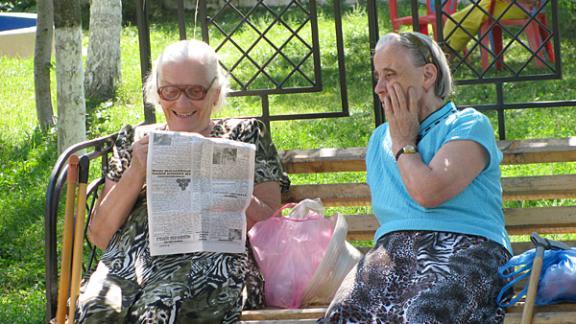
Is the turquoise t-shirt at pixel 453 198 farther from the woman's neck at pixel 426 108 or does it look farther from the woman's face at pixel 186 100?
the woman's face at pixel 186 100

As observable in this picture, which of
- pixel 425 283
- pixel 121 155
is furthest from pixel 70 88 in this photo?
pixel 425 283

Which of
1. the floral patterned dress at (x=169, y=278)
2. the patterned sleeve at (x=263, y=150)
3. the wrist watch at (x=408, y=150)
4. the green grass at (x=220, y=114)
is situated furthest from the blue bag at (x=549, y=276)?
the green grass at (x=220, y=114)

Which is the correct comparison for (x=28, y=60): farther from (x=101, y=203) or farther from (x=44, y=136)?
(x=101, y=203)

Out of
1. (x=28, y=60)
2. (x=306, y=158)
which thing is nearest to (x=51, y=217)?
(x=306, y=158)

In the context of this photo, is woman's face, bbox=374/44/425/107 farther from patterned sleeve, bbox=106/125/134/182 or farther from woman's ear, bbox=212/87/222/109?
patterned sleeve, bbox=106/125/134/182

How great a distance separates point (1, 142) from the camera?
27.7 feet

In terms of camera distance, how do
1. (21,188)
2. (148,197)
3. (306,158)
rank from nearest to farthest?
1. (148,197)
2. (306,158)
3. (21,188)

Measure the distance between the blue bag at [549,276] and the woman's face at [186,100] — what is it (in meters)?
1.28

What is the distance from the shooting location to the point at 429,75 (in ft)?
12.7

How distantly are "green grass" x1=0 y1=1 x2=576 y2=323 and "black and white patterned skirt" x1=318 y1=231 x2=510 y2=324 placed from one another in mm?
2182

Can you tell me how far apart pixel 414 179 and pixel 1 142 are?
548 cm

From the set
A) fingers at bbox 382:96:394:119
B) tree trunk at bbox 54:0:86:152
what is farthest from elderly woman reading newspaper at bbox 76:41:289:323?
tree trunk at bbox 54:0:86:152

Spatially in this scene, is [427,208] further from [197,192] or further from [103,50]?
[103,50]

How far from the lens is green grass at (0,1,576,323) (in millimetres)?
6262
